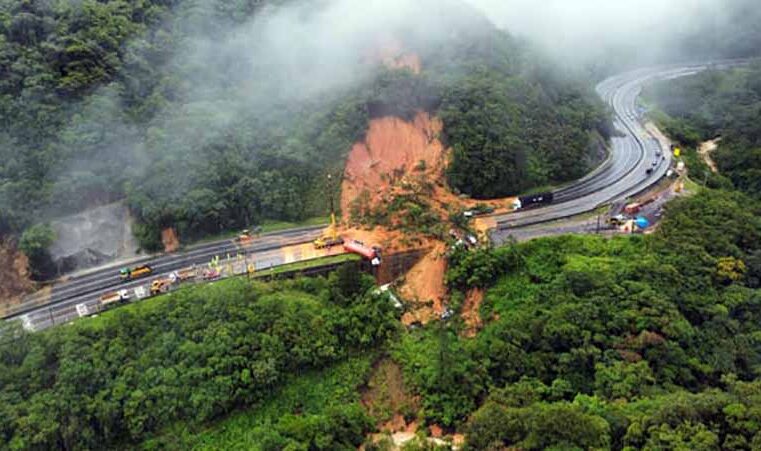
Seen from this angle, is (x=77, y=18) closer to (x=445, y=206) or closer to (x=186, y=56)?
(x=186, y=56)

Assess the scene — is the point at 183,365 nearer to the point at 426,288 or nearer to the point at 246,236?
the point at 246,236

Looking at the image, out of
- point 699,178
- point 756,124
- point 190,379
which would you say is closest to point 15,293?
point 190,379

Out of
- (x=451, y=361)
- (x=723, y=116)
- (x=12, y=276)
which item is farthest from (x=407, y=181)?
(x=723, y=116)

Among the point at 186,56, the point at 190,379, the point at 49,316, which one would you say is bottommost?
the point at 190,379

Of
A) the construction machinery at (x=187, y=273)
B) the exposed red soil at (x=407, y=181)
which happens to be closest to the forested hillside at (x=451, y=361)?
the exposed red soil at (x=407, y=181)

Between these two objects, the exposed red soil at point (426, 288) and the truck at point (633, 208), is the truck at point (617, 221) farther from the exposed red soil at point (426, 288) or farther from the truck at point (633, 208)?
the exposed red soil at point (426, 288)
